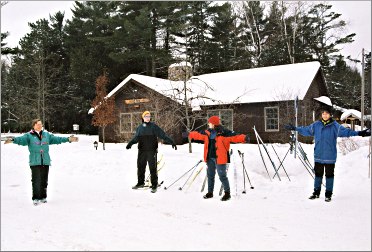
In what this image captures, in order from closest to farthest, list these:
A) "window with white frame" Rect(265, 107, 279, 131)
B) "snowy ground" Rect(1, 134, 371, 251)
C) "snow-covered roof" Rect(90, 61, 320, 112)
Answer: "snowy ground" Rect(1, 134, 371, 251)
"snow-covered roof" Rect(90, 61, 320, 112)
"window with white frame" Rect(265, 107, 279, 131)

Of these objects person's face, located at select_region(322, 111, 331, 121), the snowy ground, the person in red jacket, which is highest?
person's face, located at select_region(322, 111, 331, 121)

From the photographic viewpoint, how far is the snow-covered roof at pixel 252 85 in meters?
21.1

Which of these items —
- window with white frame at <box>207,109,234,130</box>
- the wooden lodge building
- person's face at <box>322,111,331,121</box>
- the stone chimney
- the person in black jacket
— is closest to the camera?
person's face at <box>322,111,331,121</box>

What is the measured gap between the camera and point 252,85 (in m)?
23.3

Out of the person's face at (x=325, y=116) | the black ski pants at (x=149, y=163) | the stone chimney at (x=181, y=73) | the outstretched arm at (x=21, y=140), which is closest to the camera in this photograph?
the outstretched arm at (x=21, y=140)

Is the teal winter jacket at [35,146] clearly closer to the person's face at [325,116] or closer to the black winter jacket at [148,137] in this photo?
the black winter jacket at [148,137]

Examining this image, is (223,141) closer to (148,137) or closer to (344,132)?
(148,137)

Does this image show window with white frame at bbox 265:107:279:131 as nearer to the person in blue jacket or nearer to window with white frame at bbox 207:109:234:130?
window with white frame at bbox 207:109:234:130

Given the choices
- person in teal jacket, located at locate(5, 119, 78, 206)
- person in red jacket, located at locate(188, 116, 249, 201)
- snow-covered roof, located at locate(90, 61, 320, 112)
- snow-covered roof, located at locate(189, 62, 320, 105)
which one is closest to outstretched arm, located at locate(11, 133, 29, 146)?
person in teal jacket, located at locate(5, 119, 78, 206)

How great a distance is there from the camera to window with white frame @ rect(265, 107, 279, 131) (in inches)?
851

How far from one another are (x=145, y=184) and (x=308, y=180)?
416cm

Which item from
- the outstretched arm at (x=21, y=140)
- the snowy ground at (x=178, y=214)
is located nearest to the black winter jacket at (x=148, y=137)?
the snowy ground at (x=178, y=214)

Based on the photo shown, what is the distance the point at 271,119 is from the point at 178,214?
1711 cm

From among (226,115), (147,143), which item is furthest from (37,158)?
(226,115)
